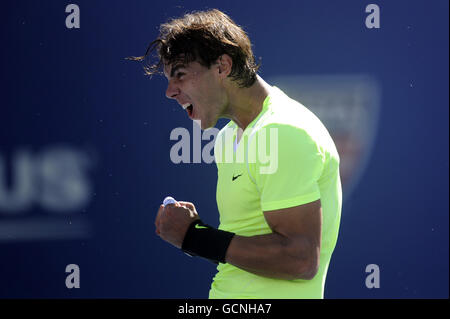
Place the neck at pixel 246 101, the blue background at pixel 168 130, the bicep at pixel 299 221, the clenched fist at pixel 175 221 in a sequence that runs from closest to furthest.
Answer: the bicep at pixel 299 221
the clenched fist at pixel 175 221
the neck at pixel 246 101
the blue background at pixel 168 130

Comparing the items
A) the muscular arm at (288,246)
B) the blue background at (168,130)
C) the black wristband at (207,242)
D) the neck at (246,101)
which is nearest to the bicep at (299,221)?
the muscular arm at (288,246)

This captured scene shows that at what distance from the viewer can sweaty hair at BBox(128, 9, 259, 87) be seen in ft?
5.75

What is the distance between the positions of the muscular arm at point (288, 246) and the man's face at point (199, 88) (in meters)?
0.43

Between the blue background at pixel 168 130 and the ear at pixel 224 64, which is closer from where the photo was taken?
the ear at pixel 224 64

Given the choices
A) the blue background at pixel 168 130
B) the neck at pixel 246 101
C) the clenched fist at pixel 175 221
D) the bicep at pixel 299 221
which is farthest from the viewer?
the blue background at pixel 168 130

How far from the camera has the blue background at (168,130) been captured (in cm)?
293

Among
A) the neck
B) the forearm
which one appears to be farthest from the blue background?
the forearm

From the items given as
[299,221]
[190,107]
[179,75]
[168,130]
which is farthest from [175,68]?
[168,130]

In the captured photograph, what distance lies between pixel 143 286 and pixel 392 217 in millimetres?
1330

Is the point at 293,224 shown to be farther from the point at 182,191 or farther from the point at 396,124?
the point at 396,124

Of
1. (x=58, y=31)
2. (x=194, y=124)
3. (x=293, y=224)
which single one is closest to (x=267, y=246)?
(x=293, y=224)

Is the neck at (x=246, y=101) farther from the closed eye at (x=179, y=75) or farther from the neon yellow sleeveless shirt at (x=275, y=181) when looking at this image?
the closed eye at (x=179, y=75)

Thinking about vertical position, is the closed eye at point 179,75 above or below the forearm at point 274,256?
above

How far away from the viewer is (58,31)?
115 inches
